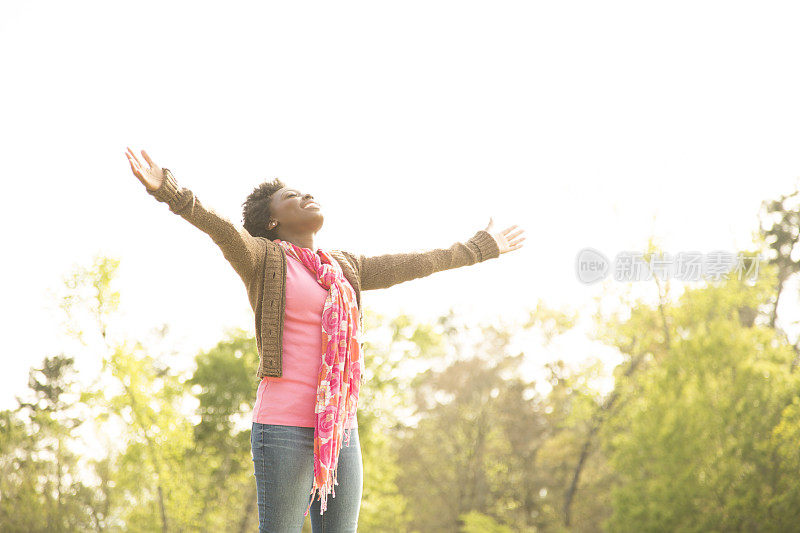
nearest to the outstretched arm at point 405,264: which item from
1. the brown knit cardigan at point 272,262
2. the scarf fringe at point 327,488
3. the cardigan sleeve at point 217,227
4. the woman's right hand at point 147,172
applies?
the brown knit cardigan at point 272,262

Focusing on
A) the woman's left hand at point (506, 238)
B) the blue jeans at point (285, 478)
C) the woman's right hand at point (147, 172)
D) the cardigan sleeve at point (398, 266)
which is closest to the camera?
the woman's right hand at point (147, 172)

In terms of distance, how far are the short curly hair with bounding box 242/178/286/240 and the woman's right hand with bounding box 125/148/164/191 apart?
567 millimetres

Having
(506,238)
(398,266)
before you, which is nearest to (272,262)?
(398,266)

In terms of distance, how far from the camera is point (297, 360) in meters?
2.14

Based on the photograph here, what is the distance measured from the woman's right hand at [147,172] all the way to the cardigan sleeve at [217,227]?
0.02 meters

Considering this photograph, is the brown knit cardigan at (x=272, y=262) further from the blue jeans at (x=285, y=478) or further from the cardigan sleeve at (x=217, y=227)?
the blue jeans at (x=285, y=478)

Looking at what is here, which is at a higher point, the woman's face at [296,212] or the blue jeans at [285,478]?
the woman's face at [296,212]

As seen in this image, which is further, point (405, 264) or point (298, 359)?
point (405, 264)

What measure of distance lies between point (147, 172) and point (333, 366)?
766mm

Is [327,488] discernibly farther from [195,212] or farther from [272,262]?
[195,212]

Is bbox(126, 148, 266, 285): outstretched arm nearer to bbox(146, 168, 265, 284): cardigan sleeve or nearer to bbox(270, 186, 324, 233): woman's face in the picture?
bbox(146, 168, 265, 284): cardigan sleeve

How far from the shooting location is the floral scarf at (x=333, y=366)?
2.04 metres

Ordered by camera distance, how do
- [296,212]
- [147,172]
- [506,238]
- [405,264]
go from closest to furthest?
[147,172] → [296,212] → [405,264] → [506,238]

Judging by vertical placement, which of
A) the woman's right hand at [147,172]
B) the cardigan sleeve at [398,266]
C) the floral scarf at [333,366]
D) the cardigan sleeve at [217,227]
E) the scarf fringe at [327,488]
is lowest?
the scarf fringe at [327,488]
